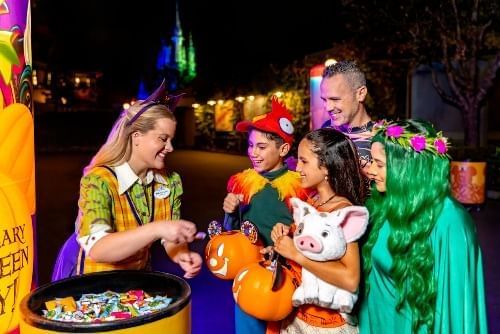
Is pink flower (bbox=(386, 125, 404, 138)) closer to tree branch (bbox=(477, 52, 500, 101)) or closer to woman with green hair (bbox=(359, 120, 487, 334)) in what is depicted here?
woman with green hair (bbox=(359, 120, 487, 334))

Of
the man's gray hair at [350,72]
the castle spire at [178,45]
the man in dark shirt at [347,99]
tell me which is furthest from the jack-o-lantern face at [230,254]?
the castle spire at [178,45]

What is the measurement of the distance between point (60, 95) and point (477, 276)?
163 feet

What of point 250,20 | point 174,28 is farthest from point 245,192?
point 174,28

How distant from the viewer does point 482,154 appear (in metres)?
11.2

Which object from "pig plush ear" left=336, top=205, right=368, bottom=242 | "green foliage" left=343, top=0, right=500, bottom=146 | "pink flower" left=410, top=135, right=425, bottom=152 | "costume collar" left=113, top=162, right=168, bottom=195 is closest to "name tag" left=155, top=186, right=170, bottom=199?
"costume collar" left=113, top=162, right=168, bottom=195

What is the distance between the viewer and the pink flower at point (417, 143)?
2.17 metres

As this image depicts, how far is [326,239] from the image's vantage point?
6.94 feet

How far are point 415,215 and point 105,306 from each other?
1.30m

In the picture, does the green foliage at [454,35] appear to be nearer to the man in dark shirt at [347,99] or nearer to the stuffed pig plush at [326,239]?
the man in dark shirt at [347,99]

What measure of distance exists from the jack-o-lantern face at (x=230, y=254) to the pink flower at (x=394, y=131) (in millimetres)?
961

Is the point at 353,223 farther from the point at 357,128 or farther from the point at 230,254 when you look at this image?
the point at 357,128

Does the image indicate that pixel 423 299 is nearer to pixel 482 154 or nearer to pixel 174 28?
pixel 482 154

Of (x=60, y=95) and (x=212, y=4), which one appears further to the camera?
(x=60, y=95)

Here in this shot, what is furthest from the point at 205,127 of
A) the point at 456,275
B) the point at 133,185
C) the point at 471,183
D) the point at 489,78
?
the point at 456,275
